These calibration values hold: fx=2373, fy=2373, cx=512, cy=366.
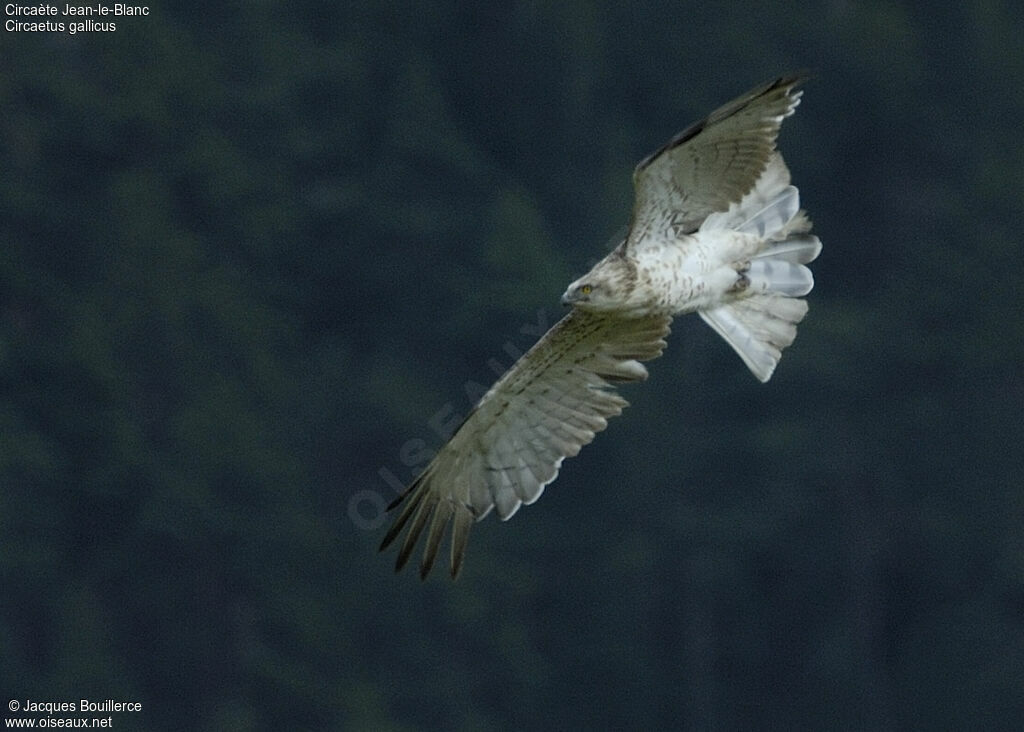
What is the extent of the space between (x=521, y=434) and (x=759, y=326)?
1094 mm

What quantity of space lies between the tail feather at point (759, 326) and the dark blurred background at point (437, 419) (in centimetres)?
1303

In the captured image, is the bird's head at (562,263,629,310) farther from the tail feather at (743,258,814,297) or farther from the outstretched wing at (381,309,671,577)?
the tail feather at (743,258,814,297)

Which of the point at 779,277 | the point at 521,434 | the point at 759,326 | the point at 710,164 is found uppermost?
the point at 710,164

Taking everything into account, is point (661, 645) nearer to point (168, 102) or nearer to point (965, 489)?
point (965, 489)

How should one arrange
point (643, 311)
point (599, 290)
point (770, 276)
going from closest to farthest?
point (599, 290) → point (643, 311) → point (770, 276)

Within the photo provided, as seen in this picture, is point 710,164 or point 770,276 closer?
point 710,164

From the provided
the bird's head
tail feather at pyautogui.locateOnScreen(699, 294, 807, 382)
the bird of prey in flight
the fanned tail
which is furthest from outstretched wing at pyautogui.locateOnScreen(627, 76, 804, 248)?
tail feather at pyautogui.locateOnScreen(699, 294, 807, 382)

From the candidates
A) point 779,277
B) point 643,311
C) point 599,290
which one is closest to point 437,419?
point 779,277

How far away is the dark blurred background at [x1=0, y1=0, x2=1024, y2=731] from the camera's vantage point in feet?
81.1

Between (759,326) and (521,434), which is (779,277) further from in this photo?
(521,434)

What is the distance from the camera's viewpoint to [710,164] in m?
9.07

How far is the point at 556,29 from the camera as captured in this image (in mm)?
29078

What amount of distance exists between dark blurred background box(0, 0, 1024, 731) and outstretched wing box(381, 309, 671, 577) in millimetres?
12889

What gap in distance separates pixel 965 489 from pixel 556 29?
24.8ft
